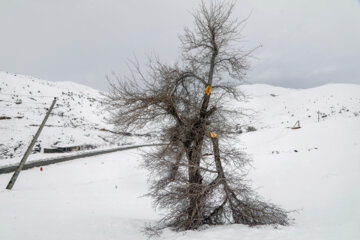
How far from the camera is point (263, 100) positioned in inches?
2697

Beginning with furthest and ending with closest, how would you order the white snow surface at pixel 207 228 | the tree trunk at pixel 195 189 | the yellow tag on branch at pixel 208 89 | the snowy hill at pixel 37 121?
the snowy hill at pixel 37 121
the yellow tag on branch at pixel 208 89
the tree trunk at pixel 195 189
the white snow surface at pixel 207 228

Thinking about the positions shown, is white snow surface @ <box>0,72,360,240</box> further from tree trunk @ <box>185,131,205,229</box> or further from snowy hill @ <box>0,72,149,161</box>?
snowy hill @ <box>0,72,149,161</box>

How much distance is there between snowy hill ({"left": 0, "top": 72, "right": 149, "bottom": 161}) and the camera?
23.5 m

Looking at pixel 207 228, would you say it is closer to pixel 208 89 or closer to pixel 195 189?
pixel 195 189

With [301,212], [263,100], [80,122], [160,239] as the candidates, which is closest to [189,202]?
[160,239]

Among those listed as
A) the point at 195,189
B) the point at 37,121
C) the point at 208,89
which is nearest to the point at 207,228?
the point at 195,189

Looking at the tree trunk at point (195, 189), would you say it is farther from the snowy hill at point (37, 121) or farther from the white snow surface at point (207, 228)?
the snowy hill at point (37, 121)

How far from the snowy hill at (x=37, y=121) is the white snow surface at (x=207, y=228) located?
6112 mm

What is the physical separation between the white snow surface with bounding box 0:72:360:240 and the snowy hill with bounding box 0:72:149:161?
20.1ft

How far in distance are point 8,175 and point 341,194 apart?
20.1 metres

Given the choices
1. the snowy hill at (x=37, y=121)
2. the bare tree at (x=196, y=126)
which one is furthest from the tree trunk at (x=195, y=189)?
the snowy hill at (x=37, y=121)

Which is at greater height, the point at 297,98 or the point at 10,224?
the point at 297,98

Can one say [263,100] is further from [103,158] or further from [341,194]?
[341,194]

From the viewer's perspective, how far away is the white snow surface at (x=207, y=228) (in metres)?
5.96
